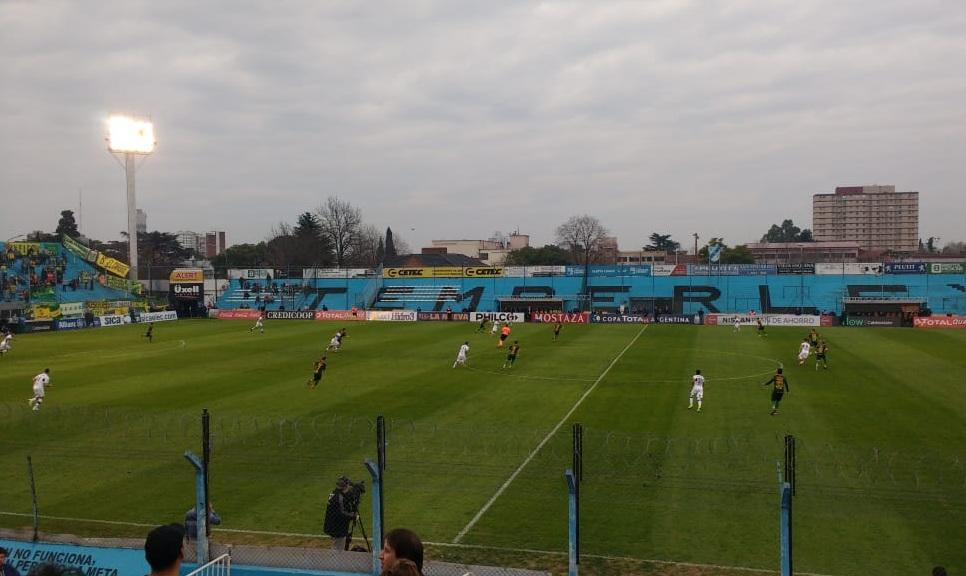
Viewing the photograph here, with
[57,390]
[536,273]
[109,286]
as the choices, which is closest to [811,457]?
[57,390]

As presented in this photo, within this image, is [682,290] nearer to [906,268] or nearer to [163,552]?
[906,268]

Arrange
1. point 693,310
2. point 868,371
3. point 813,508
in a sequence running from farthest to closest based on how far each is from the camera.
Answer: point 693,310
point 868,371
point 813,508

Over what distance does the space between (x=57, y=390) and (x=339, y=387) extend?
1236cm

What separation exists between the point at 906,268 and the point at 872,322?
49.6 feet

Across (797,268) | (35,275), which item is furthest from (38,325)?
(797,268)

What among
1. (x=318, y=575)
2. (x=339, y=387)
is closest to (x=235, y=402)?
(x=339, y=387)

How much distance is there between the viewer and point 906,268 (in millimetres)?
77375

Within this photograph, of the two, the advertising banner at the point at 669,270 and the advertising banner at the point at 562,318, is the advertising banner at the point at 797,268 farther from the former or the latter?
the advertising banner at the point at 562,318

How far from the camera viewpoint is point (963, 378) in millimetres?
33344

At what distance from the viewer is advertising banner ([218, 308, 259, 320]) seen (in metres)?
78.5

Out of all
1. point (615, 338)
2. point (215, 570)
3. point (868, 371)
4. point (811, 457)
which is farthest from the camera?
point (615, 338)

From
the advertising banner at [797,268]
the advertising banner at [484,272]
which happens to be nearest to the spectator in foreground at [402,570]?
the advertising banner at [797,268]

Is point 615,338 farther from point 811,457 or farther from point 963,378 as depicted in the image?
point 811,457

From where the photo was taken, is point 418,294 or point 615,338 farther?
point 418,294
